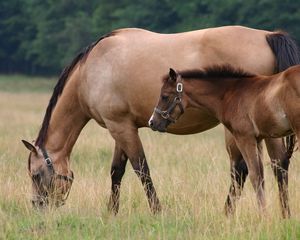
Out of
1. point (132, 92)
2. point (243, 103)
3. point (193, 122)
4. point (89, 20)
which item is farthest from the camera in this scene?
point (89, 20)

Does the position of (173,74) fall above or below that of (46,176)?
above

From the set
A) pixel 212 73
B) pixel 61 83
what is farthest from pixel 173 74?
pixel 61 83

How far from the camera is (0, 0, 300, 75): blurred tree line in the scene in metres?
44.9

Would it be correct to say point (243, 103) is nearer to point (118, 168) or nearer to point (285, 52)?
point (285, 52)

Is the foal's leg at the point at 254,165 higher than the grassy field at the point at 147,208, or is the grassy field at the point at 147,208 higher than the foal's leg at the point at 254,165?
the foal's leg at the point at 254,165

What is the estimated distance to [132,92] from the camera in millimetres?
7984

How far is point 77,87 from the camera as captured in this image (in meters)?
8.50

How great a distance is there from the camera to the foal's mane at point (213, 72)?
7449 mm

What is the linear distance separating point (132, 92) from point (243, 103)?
132cm

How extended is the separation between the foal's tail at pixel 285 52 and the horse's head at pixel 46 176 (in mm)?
2465

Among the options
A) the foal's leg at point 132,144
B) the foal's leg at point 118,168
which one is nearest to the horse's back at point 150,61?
the foal's leg at point 132,144

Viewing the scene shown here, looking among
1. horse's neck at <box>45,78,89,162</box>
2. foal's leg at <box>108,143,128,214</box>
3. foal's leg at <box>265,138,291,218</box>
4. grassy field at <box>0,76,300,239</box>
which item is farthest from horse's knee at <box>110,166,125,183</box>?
foal's leg at <box>265,138,291,218</box>

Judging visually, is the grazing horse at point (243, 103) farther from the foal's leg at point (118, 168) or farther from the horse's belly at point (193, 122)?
the foal's leg at point (118, 168)

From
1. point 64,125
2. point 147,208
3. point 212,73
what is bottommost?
point 147,208
